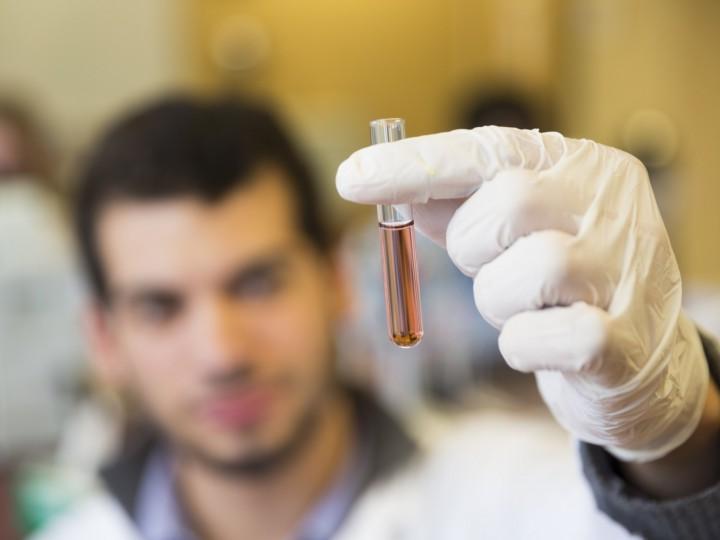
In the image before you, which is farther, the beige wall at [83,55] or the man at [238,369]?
the beige wall at [83,55]

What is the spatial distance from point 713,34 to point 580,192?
2.88 m

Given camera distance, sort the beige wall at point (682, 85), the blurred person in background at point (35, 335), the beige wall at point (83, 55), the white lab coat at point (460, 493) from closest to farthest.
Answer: the white lab coat at point (460, 493), the blurred person in background at point (35, 335), the beige wall at point (682, 85), the beige wall at point (83, 55)

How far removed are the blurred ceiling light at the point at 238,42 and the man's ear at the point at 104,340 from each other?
2482 millimetres

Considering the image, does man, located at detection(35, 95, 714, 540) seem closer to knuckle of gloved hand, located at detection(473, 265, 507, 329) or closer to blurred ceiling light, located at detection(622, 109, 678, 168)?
knuckle of gloved hand, located at detection(473, 265, 507, 329)

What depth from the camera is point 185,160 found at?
1.12 meters

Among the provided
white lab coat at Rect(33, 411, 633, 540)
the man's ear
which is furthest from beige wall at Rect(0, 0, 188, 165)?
white lab coat at Rect(33, 411, 633, 540)

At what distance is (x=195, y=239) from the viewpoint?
107cm

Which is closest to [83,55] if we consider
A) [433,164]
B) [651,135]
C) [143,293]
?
[651,135]

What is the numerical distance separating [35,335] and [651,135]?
7.47ft

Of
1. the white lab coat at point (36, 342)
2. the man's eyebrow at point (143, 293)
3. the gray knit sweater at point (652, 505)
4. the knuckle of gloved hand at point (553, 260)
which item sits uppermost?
the knuckle of gloved hand at point (553, 260)

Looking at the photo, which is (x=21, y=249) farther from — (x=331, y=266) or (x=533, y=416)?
(x=533, y=416)

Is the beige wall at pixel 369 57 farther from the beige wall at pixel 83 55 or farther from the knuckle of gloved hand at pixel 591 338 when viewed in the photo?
the knuckle of gloved hand at pixel 591 338

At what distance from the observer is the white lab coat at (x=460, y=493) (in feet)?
3.17

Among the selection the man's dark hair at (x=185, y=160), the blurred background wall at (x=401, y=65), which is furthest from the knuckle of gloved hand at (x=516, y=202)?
the blurred background wall at (x=401, y=65)
